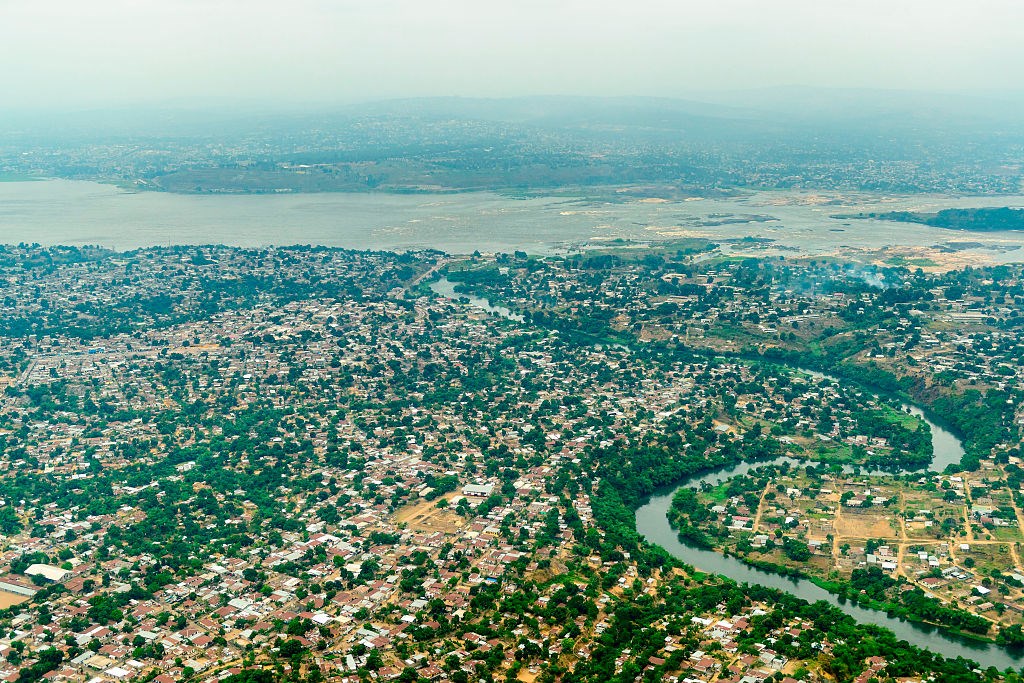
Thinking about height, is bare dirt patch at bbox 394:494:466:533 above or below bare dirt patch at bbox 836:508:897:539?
below

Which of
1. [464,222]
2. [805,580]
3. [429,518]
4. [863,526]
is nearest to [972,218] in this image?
[464,222]

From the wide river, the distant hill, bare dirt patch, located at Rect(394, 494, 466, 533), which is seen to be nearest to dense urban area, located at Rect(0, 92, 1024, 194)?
the wide river

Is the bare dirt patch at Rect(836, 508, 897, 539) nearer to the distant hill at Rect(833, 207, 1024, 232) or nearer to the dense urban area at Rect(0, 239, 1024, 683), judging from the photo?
the dense urban area at Rect(0, 239, 1024, 683)

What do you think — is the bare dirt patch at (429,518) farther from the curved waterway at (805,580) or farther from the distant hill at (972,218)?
the distant hill at (972,218)

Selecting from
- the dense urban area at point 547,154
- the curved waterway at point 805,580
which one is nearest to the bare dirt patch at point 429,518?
the curved waterway at point 805,580

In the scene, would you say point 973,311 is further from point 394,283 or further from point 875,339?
point 394,283

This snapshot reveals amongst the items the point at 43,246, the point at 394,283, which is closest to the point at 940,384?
the point at 394,283
